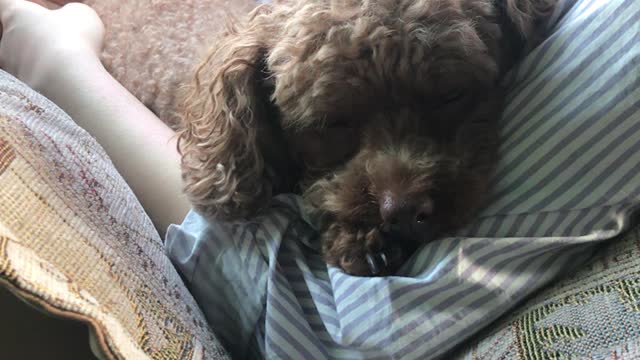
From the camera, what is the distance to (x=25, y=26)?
1.85 metres

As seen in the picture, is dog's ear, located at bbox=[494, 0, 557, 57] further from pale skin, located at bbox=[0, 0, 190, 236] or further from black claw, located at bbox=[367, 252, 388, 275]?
pale skin, located at bbox=[0, 0, 190, 236]

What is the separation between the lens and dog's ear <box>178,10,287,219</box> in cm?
129

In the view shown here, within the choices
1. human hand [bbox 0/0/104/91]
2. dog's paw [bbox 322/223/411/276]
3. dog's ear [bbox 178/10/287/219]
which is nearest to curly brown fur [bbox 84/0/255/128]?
human hand [bbox 0/0/104/91]

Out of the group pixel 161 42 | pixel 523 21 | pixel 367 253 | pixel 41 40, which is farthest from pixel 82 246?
pixel 161 42

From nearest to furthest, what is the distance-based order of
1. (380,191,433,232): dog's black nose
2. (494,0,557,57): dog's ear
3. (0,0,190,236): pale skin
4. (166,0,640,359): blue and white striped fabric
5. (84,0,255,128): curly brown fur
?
(166,0,640,359): blue and white striped fabric
(380,191,433,232): dog's black nose
(494,0,557,57): dog's ear
(0,0,190,236): pale skin
(84,0,255,128): curly brown fur

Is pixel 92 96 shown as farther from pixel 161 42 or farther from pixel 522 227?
pixel 522 227

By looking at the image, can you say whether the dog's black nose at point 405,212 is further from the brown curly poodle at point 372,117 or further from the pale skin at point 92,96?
the pale skin at point 92,96

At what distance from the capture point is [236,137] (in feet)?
4.39

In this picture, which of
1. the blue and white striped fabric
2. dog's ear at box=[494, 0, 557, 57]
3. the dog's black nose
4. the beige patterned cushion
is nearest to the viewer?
the beige patterned cushion

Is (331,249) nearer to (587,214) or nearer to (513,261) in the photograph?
(513,261)

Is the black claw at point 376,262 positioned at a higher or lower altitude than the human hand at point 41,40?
lower

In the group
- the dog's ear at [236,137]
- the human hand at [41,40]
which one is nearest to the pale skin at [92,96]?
the human hand at [41,40]

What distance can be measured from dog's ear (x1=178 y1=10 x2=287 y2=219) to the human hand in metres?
0.56

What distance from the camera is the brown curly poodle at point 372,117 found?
1.13 metres
